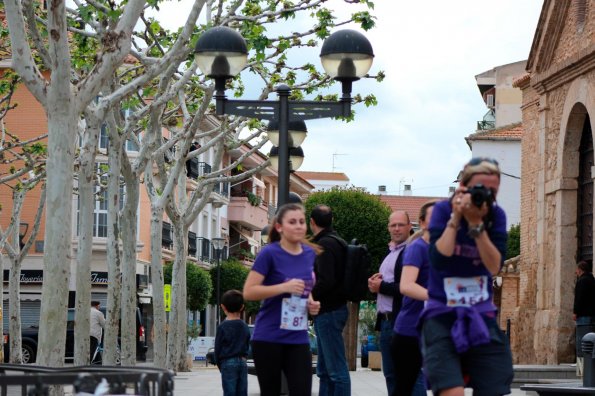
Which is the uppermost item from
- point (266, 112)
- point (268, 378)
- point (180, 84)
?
point (180, 84)

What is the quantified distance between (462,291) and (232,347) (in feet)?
18.9

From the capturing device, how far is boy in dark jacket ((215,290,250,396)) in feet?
41.1

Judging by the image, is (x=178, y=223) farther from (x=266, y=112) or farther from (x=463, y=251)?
(x=463, y=251)

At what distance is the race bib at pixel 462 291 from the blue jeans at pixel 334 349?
3.93m

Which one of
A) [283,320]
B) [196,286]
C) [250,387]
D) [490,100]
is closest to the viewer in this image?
[283,320]

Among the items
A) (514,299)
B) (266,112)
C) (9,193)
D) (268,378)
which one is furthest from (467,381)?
(9,193)

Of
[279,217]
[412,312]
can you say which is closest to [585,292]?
[412,312]

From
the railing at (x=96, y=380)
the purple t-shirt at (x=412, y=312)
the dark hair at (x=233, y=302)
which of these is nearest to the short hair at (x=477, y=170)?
the railing at (x=96, y=380)

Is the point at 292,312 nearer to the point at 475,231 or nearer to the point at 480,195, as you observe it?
the point at 475,231

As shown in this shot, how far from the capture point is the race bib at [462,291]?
705 centimetres

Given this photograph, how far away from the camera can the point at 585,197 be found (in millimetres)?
25188

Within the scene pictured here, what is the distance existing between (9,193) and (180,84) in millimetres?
32308

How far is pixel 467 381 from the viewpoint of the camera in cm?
712

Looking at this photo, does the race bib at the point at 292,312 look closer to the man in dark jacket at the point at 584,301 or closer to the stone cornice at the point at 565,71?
the man in dark jacket at the point at 584,301
